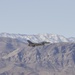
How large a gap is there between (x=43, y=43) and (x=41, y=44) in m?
0.68

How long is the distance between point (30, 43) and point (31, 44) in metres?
0.38

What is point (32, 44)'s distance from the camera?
56.7 m

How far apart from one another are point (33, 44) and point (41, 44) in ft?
5.03

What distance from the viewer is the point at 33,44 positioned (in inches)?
2226

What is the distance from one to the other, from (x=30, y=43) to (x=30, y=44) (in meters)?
0.74

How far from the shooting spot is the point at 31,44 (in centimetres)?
5656

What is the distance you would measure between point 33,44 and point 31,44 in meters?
0.37

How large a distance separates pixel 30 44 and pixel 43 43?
276 cm

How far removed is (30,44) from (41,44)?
2.18 m

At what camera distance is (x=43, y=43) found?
189 feet

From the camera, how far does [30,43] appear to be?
2238 inches

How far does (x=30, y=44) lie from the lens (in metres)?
56.1

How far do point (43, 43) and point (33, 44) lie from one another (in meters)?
2.09

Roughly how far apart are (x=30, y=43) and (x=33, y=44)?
67 centimetres
